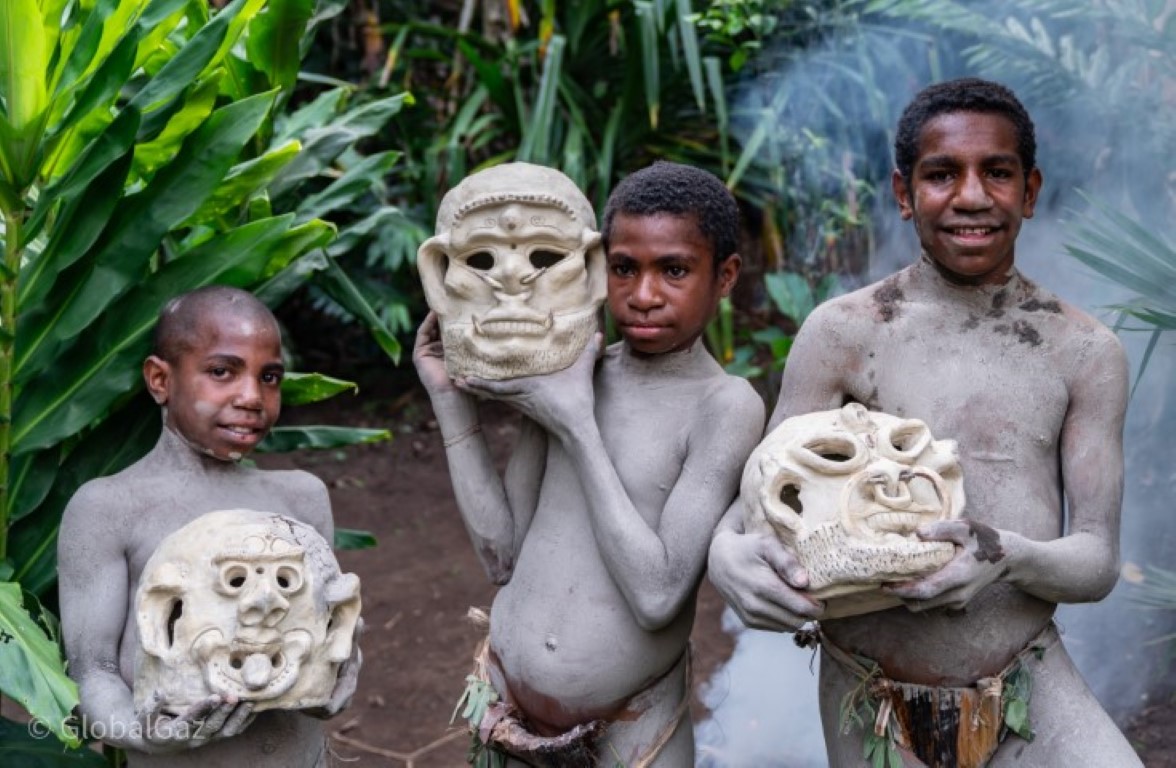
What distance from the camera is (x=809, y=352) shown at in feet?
8.67

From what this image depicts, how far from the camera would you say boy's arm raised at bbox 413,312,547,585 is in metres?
2.74

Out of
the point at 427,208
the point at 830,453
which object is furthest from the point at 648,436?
the point at 427,208

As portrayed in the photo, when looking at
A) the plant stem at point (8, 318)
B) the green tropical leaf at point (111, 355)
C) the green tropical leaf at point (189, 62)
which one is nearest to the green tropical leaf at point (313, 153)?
the green tropical leaf at point (111, 355)

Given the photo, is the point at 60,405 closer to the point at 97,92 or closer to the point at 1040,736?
the point at 97,92

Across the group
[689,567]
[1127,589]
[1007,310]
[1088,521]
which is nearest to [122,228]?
[689,567]

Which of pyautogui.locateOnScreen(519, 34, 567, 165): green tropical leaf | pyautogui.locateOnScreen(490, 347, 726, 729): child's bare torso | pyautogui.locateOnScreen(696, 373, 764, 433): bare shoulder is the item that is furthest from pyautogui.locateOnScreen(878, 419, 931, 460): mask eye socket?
pyautogui.locateOnScreen(519, 34, 567, 165): green tropical leaf

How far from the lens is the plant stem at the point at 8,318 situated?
116 inches

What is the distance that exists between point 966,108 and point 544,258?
819 millimetres

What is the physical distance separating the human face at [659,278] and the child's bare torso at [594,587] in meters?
0.11

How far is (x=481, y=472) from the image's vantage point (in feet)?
9.05

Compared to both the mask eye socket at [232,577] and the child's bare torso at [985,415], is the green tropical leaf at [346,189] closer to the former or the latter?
the mask eye socket at [232,577]

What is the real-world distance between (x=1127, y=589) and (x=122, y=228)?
9.15ft

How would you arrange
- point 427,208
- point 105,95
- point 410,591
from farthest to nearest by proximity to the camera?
point 427,208, point 410,591, point 105,95

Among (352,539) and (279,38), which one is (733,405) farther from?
(279,38)
